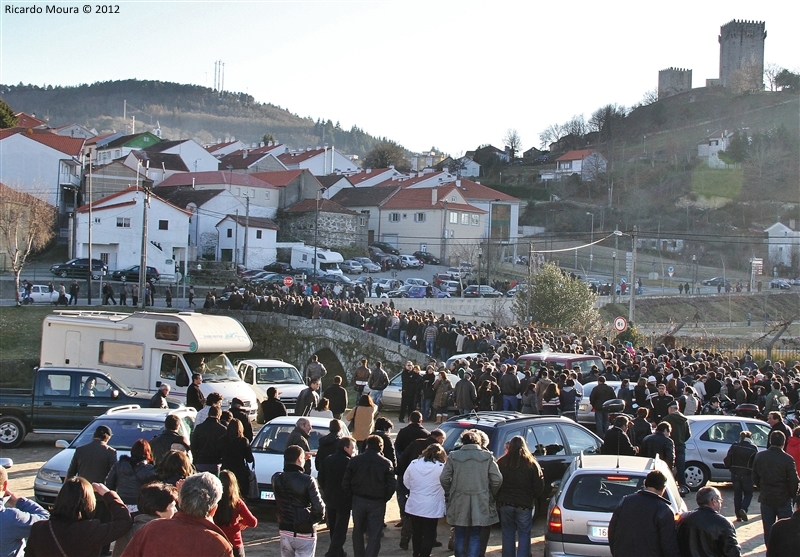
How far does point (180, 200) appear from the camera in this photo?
72375 millimetres

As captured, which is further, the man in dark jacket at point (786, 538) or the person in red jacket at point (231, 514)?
the person in red jacket at point (231, 514)

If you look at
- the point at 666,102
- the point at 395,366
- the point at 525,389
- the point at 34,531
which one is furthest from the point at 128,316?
the point at 666,102

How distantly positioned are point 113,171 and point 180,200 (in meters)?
7.41

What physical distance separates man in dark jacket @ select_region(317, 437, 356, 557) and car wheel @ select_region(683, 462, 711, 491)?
6915 mm

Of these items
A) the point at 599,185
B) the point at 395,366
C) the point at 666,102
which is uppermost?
the point at 666,102

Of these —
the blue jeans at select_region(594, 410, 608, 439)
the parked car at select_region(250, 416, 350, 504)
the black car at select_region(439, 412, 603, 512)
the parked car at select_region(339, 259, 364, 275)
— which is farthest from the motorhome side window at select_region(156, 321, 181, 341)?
the parked car at select_region(339, 259, 364, 275)

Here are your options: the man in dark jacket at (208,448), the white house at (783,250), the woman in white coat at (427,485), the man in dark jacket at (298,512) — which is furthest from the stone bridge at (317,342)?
the white house at (783,250)

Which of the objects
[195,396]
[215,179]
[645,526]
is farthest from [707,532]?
[215,179]

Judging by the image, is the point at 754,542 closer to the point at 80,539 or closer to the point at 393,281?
the point at 80,539

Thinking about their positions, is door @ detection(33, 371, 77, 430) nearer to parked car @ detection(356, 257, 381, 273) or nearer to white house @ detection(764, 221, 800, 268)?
parked car @ detection(356, 257, 381, 273)

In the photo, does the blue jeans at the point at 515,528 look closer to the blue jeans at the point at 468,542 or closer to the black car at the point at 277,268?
the blue jeans at the point at 468,542

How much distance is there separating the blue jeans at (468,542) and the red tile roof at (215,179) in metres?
69.6

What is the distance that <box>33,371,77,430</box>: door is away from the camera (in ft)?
55.6

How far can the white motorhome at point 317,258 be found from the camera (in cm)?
6588
